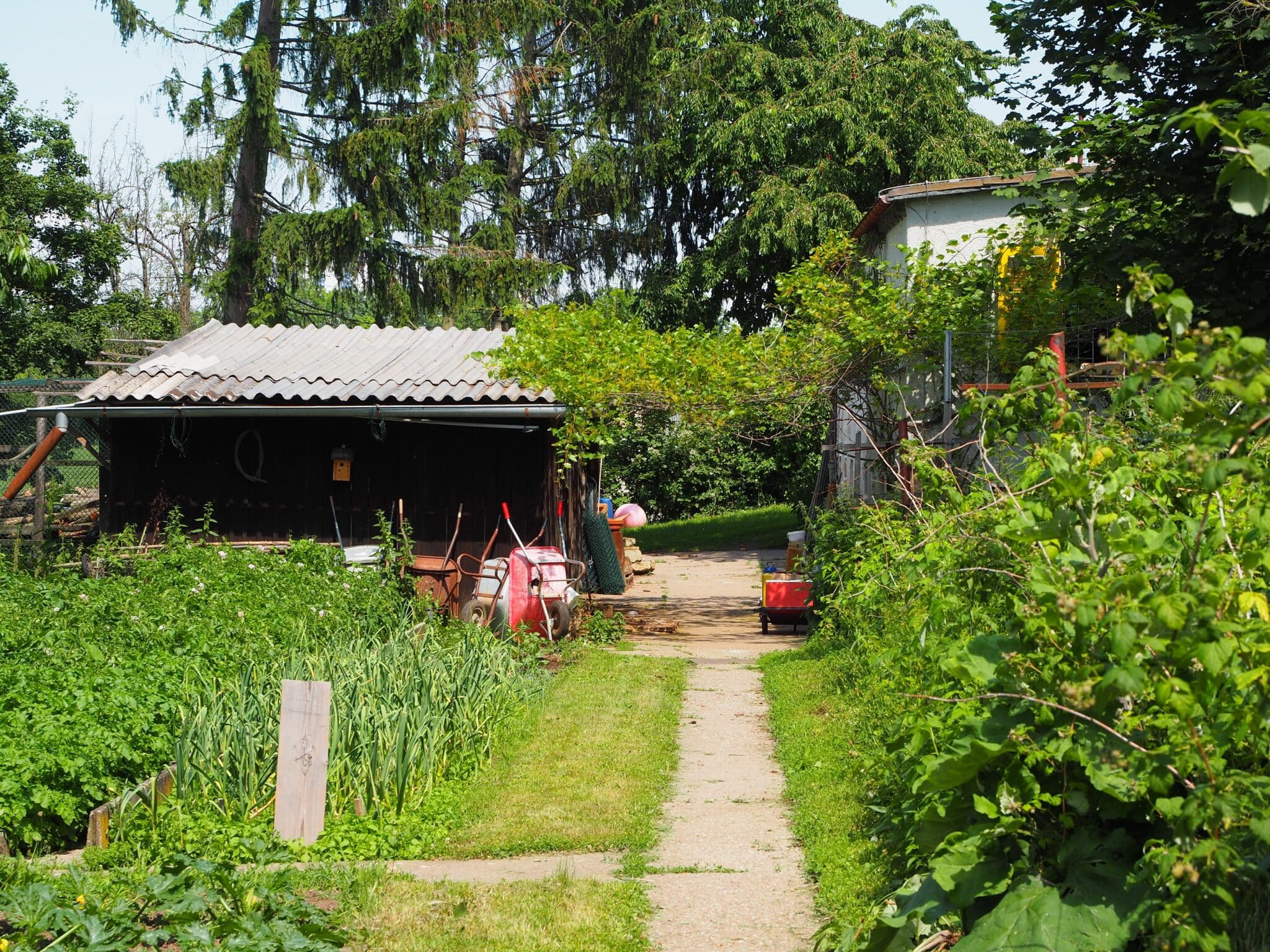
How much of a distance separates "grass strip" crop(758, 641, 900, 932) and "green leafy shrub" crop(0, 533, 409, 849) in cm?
349

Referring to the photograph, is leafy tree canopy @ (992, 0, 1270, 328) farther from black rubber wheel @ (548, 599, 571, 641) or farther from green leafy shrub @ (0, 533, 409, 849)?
green leafy shrub @ (0, 533, 409, 849)

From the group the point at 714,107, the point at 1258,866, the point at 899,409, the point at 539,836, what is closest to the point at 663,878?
the point at 539,836

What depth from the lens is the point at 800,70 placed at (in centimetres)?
2484

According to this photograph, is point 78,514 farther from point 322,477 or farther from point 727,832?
point 727,832

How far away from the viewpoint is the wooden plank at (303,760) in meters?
6.09

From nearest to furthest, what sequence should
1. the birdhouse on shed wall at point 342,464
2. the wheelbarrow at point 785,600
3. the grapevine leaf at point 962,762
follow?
the grapevine leaf at point 962,762 → the birdhouse on shed wall at point 342,464 → the wheelbarrow at point 785,600

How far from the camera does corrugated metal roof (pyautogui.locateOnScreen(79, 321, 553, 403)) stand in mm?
12430

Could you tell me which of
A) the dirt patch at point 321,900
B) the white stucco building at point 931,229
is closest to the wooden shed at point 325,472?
the white stucco building at point 931,229

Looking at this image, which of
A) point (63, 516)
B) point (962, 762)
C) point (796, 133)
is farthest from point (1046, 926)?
point (796, 133)

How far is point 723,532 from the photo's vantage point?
93.2 ft

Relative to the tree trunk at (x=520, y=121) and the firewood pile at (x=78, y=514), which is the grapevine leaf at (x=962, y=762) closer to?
the firewood pile at (x=78, y=514)

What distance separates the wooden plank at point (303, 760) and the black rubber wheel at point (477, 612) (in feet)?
17.9

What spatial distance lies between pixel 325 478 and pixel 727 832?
827 centimetres

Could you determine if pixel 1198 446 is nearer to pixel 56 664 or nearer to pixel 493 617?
pixel 56 664
